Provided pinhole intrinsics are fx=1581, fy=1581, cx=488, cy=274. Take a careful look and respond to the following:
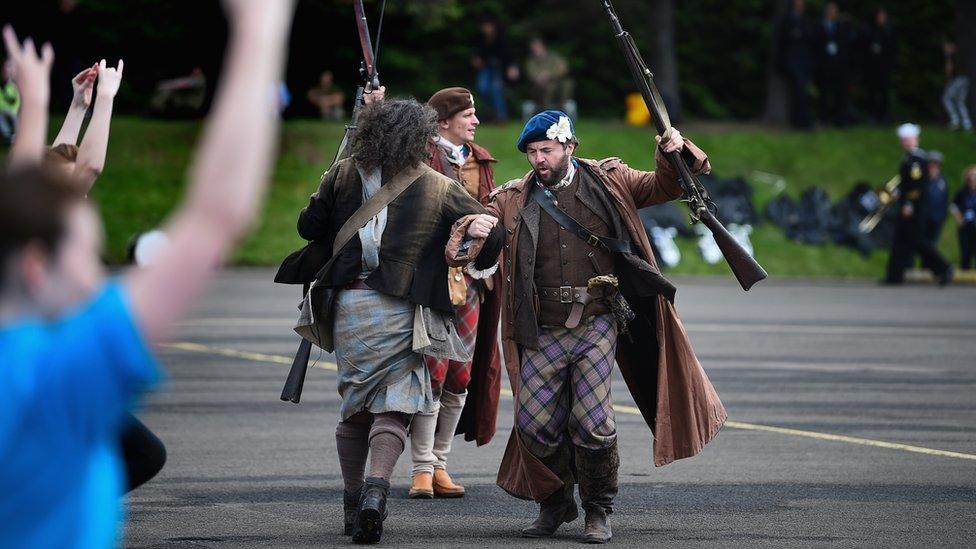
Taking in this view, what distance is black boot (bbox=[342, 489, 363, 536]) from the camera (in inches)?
273

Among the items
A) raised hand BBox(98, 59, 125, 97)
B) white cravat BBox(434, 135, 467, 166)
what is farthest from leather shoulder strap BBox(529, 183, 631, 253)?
raised hand BBox(98, 59, 125, 97)

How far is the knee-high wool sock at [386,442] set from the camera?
6.75m

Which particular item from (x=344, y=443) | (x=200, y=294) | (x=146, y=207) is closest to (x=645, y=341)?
(x=344, y=443)

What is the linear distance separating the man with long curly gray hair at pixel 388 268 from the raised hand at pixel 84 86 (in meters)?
1.97

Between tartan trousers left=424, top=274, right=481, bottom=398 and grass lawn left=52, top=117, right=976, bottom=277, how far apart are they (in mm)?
17525

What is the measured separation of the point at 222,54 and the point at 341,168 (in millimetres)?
27514

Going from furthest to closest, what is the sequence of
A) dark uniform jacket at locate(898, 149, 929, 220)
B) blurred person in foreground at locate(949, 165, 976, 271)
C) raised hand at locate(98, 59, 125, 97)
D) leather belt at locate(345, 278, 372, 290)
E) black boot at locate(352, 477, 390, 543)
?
1. blurred person in foreground at locate(949, 165, 976, 271)
2. dark uniform jacket at locate(898, 149, 929, 220)
3. leather belt at locate(345, 278, 372, 290)
4. black boot at locate(352, 477, 390, 543)
5. raised hand at locate(98, 59, 125, 97)

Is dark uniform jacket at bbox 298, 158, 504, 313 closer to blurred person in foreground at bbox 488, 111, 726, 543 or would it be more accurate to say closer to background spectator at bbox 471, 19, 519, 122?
blurred person in foreground at bbox 488, 111, 726, 543

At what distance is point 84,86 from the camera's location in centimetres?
513

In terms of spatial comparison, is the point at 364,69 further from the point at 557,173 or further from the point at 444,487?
the point at 444,487

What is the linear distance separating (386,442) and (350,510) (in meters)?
0.39

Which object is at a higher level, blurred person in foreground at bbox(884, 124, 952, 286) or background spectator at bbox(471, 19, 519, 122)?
background spectator at bbox(471, 19, 519, 122)

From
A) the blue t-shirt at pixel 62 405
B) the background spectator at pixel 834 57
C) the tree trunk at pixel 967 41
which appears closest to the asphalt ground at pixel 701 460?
the blue t-shirt at pixel 62 405

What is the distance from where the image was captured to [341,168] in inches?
281
